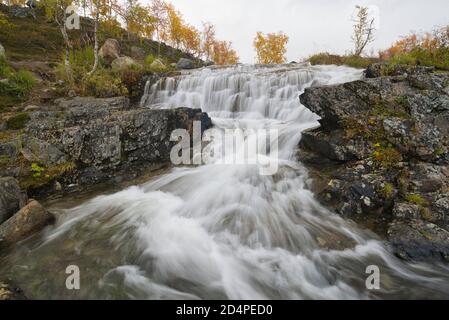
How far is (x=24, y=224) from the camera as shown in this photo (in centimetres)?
470

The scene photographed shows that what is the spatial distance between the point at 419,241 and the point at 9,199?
7365 mm

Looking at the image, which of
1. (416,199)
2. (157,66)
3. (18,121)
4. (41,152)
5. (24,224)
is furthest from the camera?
(157,66)

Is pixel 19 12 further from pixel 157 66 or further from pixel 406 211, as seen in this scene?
pixel 406 211

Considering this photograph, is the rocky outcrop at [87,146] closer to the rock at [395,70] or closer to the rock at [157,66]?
the rock at [395,70]

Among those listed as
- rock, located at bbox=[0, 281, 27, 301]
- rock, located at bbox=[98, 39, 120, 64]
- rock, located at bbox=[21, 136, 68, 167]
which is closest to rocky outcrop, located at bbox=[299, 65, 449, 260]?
rock, located at bbox=[0, 281, 27, 301]

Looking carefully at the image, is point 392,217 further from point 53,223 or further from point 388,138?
point 53,223

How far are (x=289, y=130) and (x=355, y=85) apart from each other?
220cm

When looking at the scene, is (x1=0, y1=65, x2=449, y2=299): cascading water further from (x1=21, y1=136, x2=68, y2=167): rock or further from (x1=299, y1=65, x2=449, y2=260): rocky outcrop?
(x1=21, y1=136, x2=68, y2=167): rock

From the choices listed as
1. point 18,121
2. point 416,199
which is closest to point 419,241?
point 416,199

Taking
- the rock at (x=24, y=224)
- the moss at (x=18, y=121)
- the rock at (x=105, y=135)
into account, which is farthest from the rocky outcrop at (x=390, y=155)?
the moss at (x=18, y=121)

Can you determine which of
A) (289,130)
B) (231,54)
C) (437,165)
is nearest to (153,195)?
(289,130)

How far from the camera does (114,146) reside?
288 inches

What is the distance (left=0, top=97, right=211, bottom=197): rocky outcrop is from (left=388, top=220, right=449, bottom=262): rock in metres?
5.79

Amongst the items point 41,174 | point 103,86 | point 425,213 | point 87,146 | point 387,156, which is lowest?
point 425,213
